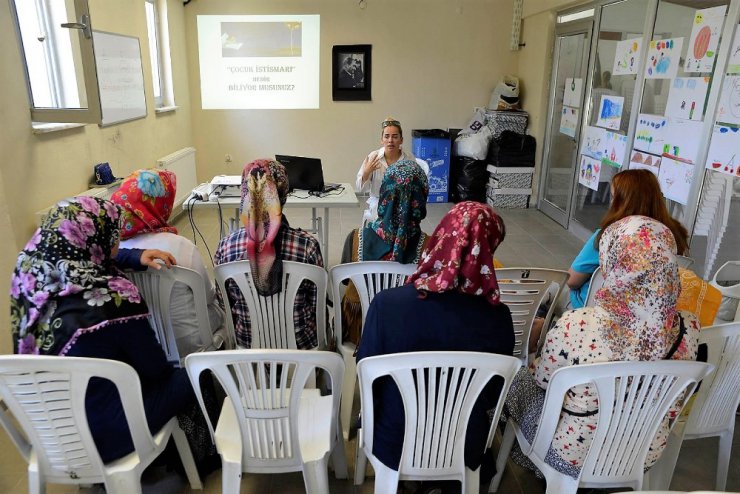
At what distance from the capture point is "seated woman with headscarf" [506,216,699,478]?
132 centimetres

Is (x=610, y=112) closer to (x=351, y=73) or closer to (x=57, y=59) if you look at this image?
(x=351, y=73)

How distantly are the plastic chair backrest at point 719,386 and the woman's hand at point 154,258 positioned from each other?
69.5 inches

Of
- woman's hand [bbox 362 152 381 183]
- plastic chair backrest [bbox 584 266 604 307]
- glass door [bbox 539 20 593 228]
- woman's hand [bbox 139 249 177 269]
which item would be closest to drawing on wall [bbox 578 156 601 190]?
glass door [bbox 539 20 593 228]

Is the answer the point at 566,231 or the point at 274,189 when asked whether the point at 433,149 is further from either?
the point at 274,189

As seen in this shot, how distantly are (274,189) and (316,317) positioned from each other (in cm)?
54

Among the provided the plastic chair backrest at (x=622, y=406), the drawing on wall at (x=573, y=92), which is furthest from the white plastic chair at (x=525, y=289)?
the drawing on wall at (x=573, y=92)

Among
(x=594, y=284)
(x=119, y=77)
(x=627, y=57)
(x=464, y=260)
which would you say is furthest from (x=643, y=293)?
(x=119, y=77)

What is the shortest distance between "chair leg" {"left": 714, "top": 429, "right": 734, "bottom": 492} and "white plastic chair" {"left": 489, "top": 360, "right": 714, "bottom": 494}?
491 mm

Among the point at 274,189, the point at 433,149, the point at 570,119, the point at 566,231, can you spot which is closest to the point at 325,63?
the point at 433,149

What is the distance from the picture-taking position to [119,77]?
12.8 ft

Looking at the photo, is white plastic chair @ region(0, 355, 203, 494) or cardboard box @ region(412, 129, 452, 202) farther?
cardboard box @ region(412, 129, 452, 202)

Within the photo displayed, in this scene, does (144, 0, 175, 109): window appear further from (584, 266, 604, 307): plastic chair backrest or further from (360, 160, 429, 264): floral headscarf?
(584, 266, 604, 307): plastic chair backrest

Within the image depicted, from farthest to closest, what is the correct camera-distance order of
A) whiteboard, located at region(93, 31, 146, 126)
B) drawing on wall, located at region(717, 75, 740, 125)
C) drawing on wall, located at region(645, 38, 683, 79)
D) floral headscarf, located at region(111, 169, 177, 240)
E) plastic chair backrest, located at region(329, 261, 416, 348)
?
whiteboard, located at region(93, 31, 146, 126) → drawing on wall, located at region(645, 38, 683, 79) → drawing on wall, located at region(717, 75, 740, 125) → floral headscarf, located at region(111, 169, 177, 240) → plastic chair backrest, located at region(329, 261, 416, 348)

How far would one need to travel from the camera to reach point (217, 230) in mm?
4797
